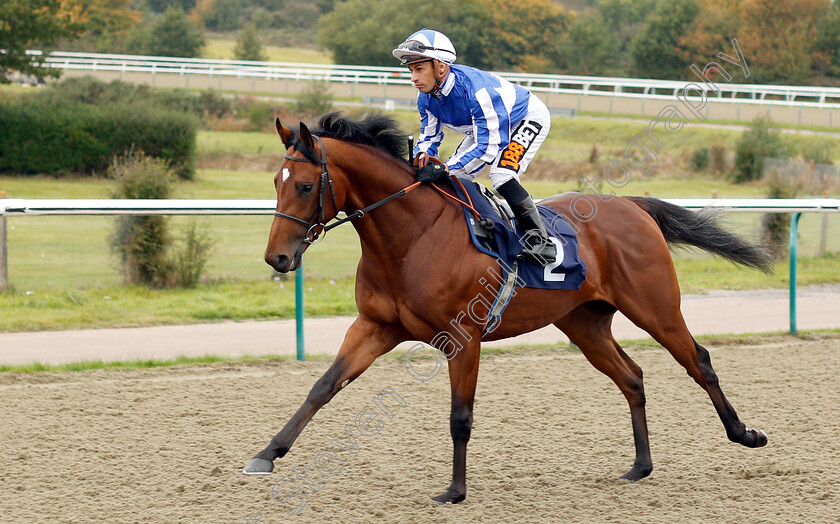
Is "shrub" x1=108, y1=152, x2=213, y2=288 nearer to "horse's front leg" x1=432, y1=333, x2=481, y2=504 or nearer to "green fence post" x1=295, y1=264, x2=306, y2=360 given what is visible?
"green fence post" x1=295, y1=264, x2=306, y2=360

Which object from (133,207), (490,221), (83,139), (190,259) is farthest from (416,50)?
(83,139)

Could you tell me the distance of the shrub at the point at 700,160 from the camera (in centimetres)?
2134

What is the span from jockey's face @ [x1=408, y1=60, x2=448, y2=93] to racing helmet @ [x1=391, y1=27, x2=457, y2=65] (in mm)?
22

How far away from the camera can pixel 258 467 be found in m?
3.72

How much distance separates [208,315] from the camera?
804cm

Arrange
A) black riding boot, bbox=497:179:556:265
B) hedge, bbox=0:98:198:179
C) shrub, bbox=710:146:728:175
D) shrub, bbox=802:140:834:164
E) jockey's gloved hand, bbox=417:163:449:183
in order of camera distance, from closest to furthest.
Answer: jockey's gloved hand, bbox=417:163:449:183
black riding boot, bbox=497:179:556:265
shrub, bbox=802:140:834:164
hedge, bbox=0:98:198:179
shrub, bbox=710:146:728:175

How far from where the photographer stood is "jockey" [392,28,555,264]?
410 centimetres

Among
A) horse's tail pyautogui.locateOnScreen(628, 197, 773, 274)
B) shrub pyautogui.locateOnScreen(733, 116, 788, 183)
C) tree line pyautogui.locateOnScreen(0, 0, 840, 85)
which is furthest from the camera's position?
tree line pyautogui.locateOnScreen(0, 0, 840, 85)

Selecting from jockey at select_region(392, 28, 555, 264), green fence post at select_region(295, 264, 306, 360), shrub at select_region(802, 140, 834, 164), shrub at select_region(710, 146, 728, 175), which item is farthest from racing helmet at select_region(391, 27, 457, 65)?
shrub at select_region(710, 146, 728, 175)

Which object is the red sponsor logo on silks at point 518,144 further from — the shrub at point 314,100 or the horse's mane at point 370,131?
the shrub at point 314,100

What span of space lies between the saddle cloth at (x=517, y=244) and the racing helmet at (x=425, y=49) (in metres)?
0.60

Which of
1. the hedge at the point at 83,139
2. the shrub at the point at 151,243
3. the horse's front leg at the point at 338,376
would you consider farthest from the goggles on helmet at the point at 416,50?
the hedge at the point at 83,139

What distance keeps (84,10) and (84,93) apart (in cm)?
2406

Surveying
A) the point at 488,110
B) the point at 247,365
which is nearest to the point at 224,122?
the point at 247,365
